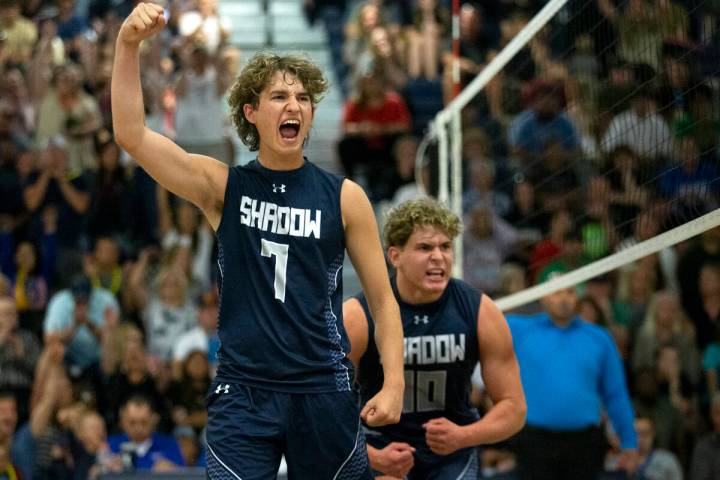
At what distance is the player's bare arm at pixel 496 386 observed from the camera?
586cm

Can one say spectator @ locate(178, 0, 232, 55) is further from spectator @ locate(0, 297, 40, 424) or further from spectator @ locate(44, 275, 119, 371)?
spectator @ locate(0, 297, 40, 424)

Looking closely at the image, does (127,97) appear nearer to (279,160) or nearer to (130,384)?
(279,160)

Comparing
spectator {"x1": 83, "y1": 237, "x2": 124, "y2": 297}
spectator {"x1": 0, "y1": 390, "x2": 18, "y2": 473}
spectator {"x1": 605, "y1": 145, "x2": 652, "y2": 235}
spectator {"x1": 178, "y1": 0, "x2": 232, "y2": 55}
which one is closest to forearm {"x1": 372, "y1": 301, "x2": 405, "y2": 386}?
spectator {"x1": 605, "y1": 145, "x2": 652, "y2": 235}

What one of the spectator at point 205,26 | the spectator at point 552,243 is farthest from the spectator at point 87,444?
the spectator at point 205,26

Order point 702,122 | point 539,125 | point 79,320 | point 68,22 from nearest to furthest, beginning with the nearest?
point 702,122 → point 79,320 → point 539,125 → point 68,22

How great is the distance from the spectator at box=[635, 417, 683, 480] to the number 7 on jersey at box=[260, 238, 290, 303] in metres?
6.03

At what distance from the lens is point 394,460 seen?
18.8 ft

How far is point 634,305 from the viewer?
11570 millimetres

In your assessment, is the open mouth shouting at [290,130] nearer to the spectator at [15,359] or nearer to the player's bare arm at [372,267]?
the player's bare arm at [372,267]

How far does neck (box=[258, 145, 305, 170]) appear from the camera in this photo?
15.8ft

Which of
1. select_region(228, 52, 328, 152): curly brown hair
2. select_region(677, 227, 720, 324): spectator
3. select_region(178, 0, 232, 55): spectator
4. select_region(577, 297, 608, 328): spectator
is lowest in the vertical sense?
select_region(228, 52, 328, 152): curly brown hair

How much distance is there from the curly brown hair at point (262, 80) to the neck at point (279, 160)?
12 centimetres

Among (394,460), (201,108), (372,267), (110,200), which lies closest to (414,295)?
(394,460)

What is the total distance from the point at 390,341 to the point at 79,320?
7468 millimetres
